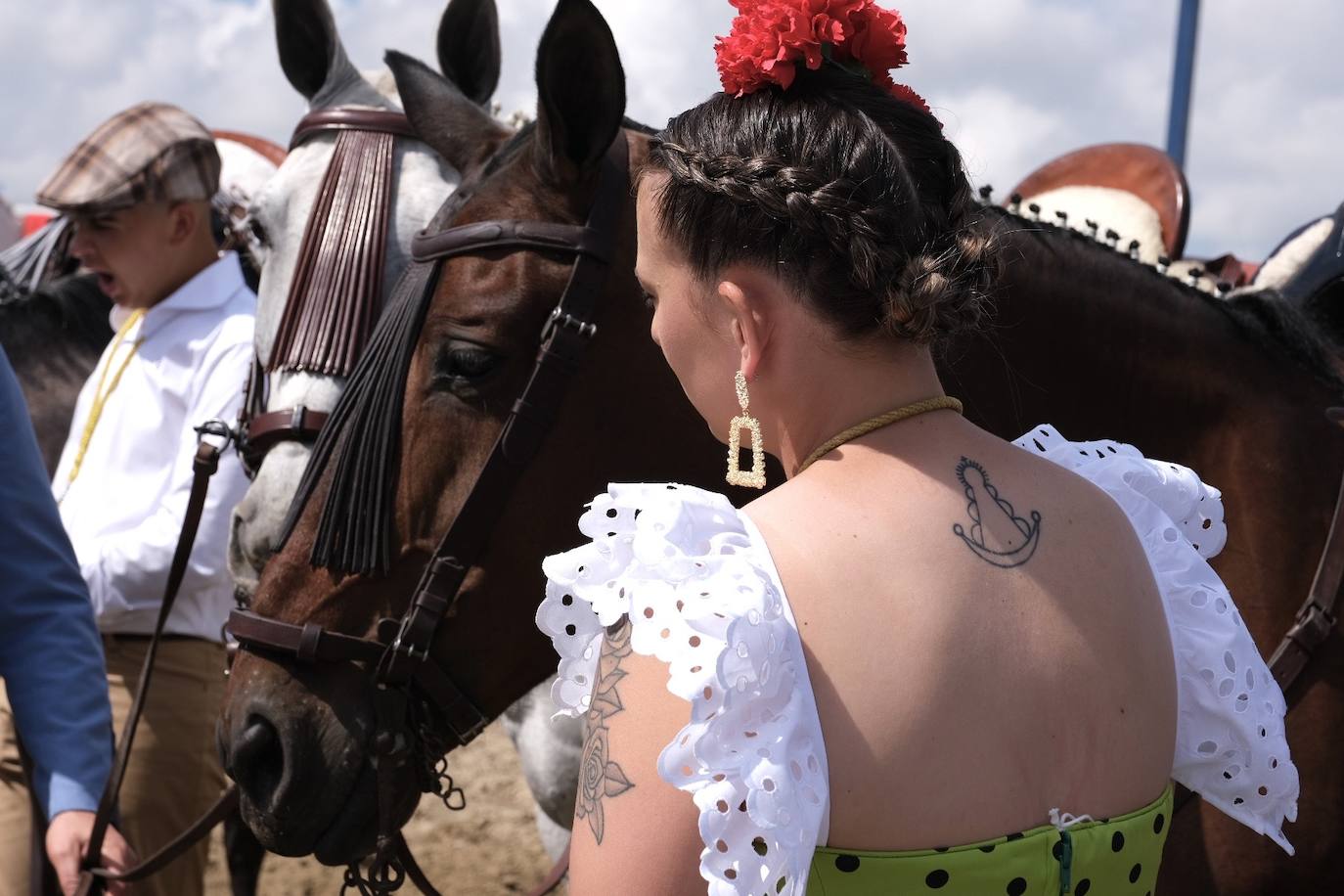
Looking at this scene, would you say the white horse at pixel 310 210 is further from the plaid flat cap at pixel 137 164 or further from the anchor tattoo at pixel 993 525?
the anchor tattoo at pixel 993 525

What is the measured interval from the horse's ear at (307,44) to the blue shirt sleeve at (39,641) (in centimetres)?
136

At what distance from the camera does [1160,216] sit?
3.63m

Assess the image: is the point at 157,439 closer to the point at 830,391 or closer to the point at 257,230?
the point at 257,230

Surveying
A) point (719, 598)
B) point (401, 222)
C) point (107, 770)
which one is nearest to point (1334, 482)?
point (719, 598)

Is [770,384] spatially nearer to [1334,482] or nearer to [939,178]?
[939,178]

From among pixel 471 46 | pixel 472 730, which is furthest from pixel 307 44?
pixel 472 730

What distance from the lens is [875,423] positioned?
1139 mm

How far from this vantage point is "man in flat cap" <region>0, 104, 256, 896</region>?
9.51 feet

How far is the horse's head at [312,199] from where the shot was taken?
2.32 meters

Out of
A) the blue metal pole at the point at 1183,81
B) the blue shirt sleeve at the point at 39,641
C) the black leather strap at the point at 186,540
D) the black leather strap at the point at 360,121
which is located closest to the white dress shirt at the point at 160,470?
the black leather strap at the point at 186,540

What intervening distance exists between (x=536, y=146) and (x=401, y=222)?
0.64 metres

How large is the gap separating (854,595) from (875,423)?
184mm

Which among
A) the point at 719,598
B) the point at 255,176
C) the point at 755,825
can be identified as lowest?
the point at 755,825

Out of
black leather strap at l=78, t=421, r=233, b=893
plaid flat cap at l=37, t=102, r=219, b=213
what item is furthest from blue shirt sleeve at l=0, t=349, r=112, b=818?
plaid flat cap at l=37, t=102, r=219, b=213
